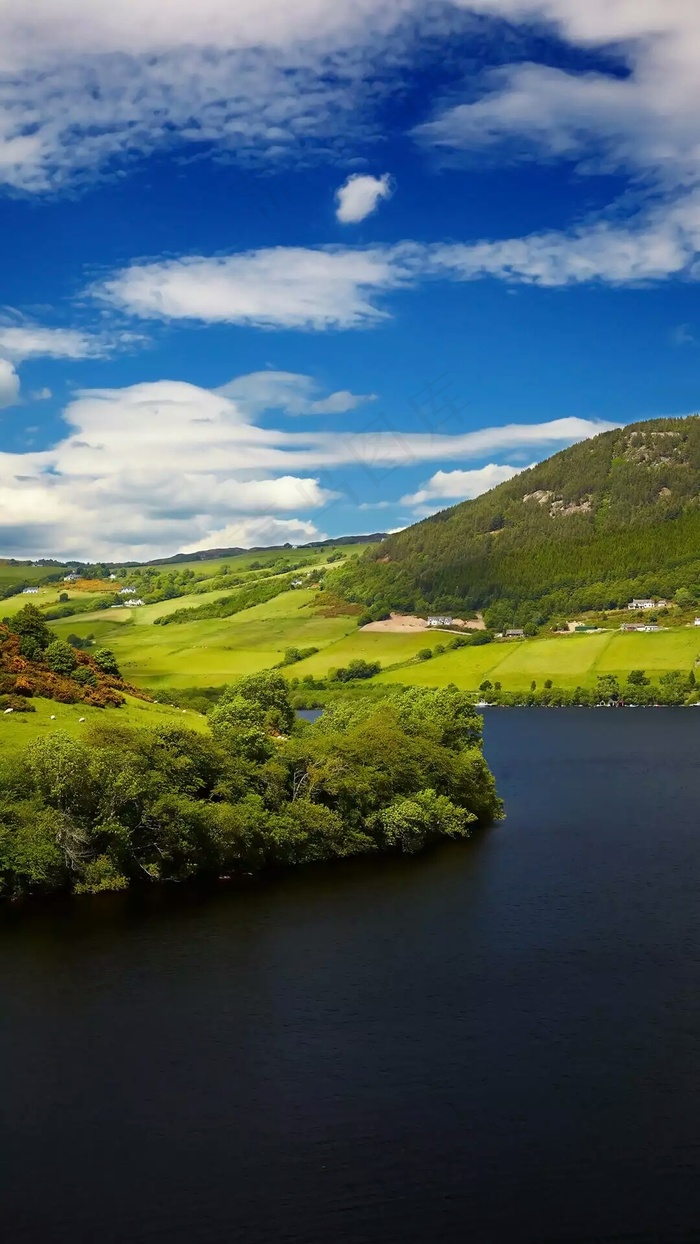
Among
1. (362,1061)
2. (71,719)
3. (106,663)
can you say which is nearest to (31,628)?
(106,663)

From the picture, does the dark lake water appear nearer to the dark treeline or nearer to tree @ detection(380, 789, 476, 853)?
the dark treeline

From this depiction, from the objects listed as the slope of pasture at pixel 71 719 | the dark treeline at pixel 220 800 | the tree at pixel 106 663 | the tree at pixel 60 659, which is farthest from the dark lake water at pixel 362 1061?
the tree at pixel 106 663

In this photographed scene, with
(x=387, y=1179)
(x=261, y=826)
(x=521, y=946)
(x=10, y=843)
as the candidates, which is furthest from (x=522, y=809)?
(x=387, y=1179)

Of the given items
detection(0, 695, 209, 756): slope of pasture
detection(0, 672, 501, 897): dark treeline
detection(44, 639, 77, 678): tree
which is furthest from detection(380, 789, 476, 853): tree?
detection(44, 639, 77, 678): tree

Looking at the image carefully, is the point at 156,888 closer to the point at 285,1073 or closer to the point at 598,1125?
the point at 285,1073

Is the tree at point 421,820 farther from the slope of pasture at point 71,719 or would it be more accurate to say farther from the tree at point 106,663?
the tree at point 106,663
